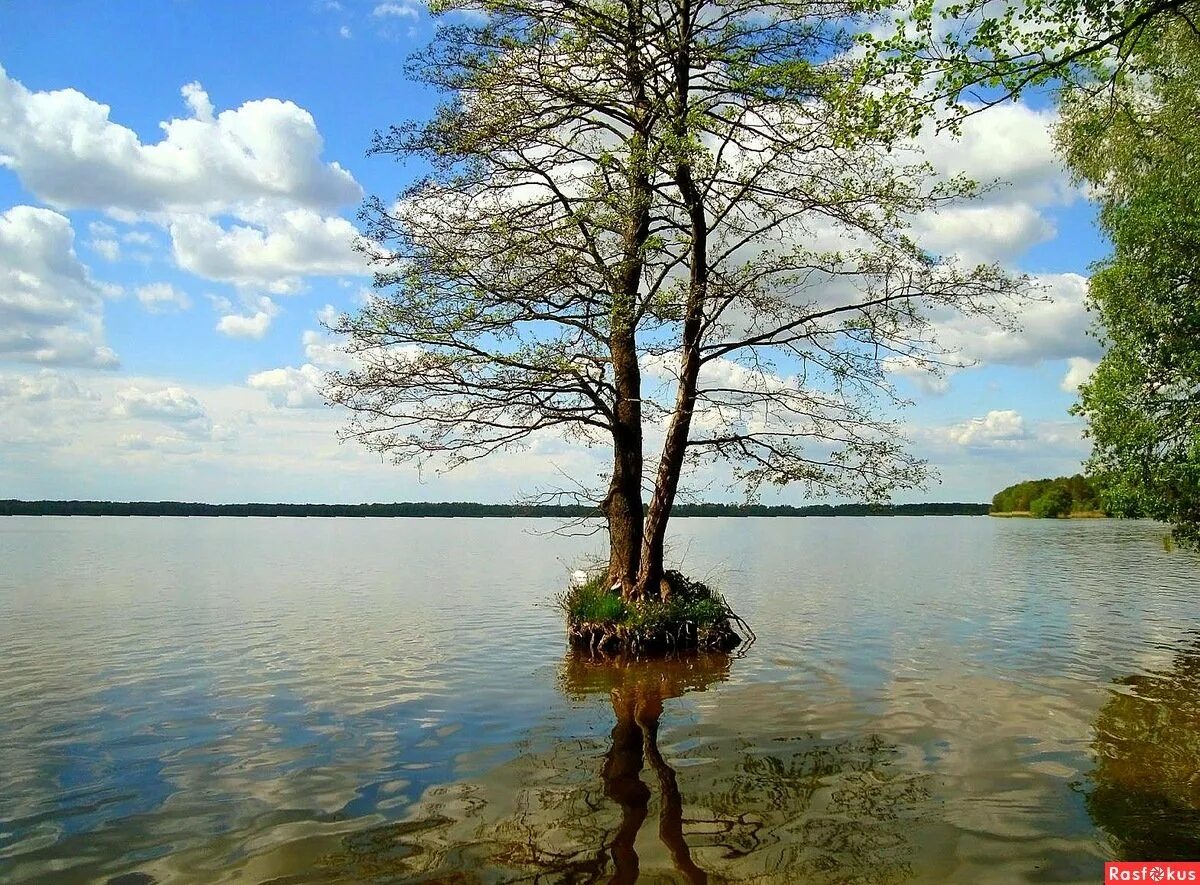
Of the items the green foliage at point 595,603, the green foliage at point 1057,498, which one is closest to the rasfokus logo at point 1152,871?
the green foliage at point 595,603

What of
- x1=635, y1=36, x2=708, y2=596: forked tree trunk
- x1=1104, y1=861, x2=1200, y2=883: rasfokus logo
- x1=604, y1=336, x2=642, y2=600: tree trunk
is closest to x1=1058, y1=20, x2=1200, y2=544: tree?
x1=635, y1=36, x2=708, y2=596: forked tree trunk

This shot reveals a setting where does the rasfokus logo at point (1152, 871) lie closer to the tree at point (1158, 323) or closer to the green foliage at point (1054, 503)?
the tree at point (1158, 323)

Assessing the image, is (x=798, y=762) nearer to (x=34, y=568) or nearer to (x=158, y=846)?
(x=158, y=846)

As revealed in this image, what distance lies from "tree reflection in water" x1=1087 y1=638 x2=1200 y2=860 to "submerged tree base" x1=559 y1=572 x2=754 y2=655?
257 inches

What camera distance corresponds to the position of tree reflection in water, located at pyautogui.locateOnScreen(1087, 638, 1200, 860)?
7.16 meters

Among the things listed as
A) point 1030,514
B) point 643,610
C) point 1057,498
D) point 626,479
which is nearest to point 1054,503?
point 1057,498

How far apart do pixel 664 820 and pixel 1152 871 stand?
3881 mm

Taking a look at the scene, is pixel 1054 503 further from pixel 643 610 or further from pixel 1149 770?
pixel 1149 770

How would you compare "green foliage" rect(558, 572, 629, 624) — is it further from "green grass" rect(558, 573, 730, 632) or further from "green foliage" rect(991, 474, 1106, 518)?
"green foliage" rect(991, 474, 1106, 518)

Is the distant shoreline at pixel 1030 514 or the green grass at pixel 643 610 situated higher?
the distant shoreline at pixel 1030 514

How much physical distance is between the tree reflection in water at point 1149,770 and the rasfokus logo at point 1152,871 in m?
0.11

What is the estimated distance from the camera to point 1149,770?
353 inches

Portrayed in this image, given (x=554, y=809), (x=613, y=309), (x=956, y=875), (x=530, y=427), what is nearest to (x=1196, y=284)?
(x=613, y=309)

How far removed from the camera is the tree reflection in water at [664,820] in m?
6.74
